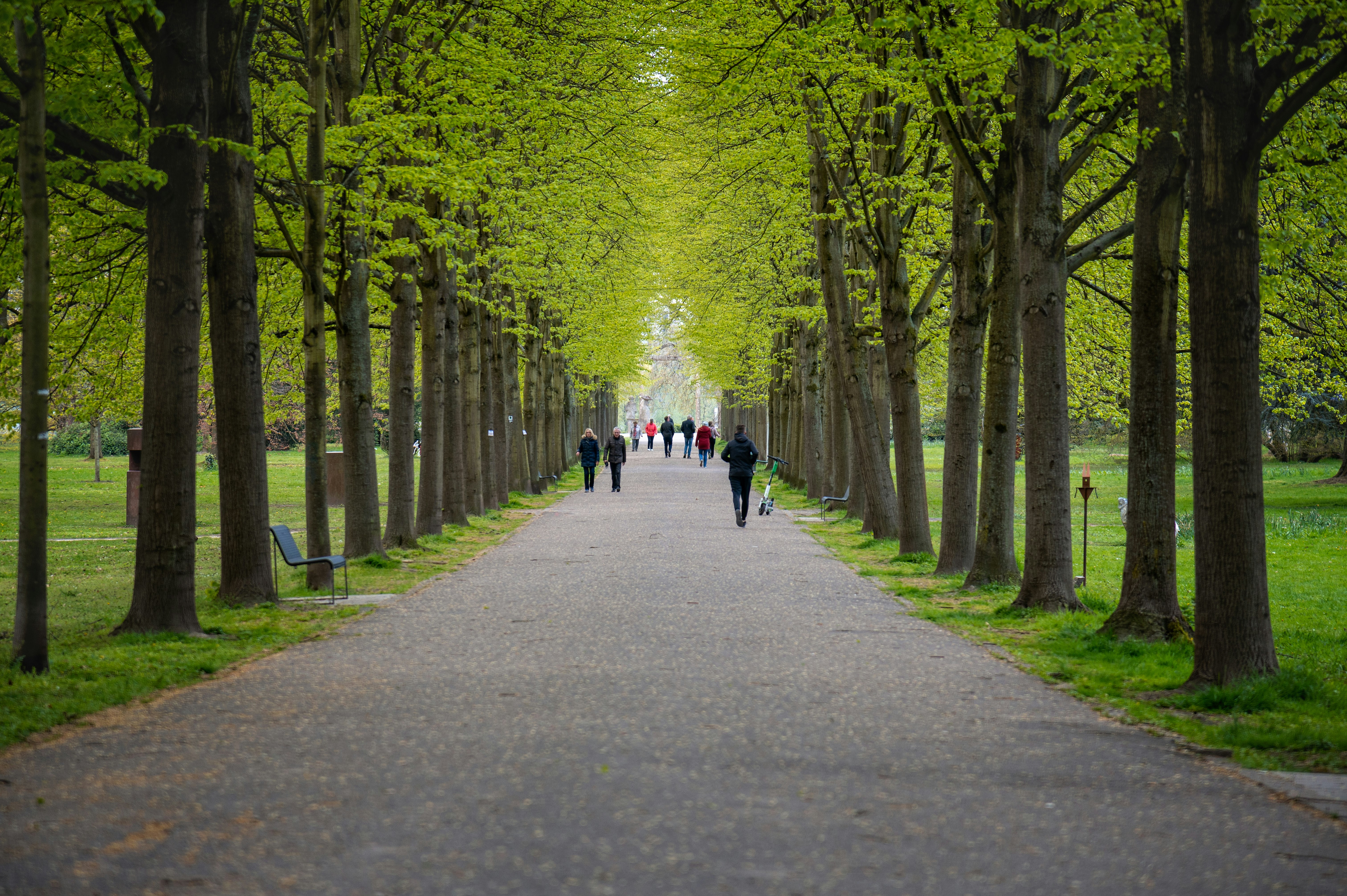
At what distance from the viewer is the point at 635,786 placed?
18.5 ft

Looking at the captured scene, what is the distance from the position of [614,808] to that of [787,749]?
142 cm

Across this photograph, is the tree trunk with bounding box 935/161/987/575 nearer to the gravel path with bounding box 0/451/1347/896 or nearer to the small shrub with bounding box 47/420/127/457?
the gravel path with bounding box 0/451/1347/896

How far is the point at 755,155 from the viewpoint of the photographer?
19.0 metres

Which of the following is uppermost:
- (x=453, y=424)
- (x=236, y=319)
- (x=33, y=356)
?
(x=236, y=319)

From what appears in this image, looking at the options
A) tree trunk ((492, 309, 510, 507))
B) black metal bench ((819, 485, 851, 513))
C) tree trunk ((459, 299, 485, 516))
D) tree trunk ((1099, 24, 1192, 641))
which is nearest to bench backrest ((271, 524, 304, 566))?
tree trunk ((1099, 24, 1192, 641))

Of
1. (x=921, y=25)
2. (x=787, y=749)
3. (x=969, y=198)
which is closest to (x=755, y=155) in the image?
(x=969, y=198)

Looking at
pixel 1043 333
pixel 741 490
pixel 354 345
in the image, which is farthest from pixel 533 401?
pixel 1043 333

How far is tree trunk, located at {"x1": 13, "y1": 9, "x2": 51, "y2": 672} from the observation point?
8250 mm

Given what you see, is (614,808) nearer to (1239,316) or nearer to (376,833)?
(376,833)

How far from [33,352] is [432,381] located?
1190cm

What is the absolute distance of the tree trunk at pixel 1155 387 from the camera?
10.0m

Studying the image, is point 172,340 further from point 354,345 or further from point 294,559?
point 354,345

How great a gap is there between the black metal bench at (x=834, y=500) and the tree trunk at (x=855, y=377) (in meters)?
4.10

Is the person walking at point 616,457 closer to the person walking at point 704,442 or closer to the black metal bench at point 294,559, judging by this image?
the person walking at point 704,442
